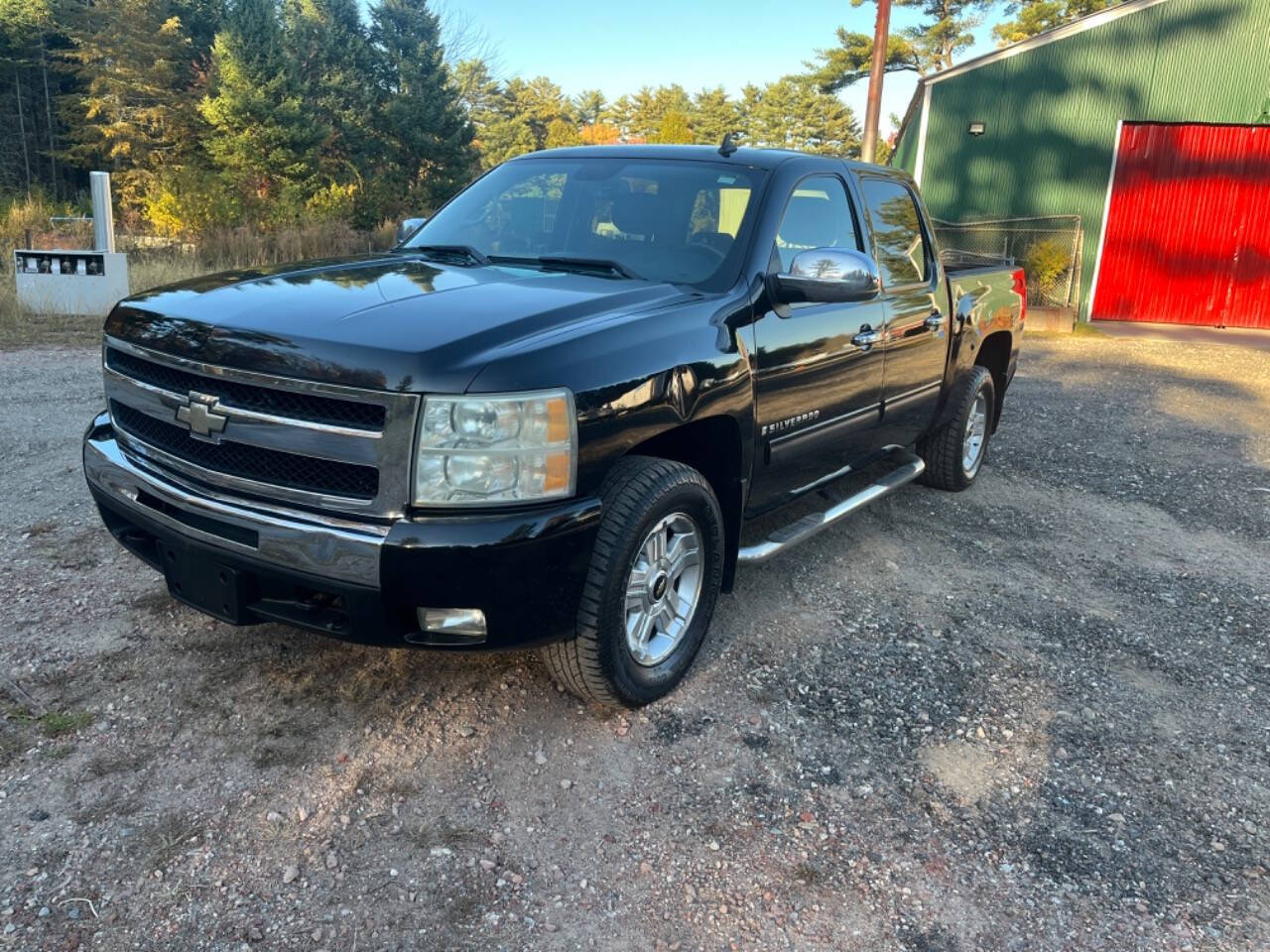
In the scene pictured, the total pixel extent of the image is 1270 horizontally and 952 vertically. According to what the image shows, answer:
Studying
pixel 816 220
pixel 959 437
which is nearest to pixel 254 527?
pixel 816 220

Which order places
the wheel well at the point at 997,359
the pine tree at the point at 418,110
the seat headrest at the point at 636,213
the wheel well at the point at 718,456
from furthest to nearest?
the pine tree at the point at 418,110 < the wheel well at the point at 997,359 < the seat headrest at the point at 636,213 < the wheel well at the point at 718,456

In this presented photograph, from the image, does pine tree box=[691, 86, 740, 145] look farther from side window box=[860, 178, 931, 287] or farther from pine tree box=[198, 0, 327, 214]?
side window box=[860, 178, 931, 287]

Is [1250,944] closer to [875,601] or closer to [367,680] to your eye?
[875,601]

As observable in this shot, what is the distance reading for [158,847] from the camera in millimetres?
2508

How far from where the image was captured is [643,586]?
3201 mm

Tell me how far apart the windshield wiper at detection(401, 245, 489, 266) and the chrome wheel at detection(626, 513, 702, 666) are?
1.42 m

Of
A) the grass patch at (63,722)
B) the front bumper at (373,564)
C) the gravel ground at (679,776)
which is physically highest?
the front bumper at (373,564)

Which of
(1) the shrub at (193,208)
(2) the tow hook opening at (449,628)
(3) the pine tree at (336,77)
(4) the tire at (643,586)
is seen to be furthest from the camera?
(3) the pine tree at (336,77)

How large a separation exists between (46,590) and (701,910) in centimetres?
306

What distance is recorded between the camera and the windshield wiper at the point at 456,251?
3945 millimetres

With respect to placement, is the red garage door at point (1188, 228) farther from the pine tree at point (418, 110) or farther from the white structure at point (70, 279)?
the pine tree at point (418, 110)

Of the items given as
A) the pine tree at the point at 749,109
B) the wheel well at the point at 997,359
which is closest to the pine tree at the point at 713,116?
the pine tree at the point at 749,109

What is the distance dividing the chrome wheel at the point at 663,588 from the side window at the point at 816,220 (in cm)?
118

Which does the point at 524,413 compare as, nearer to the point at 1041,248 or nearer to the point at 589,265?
the point at 589,265
